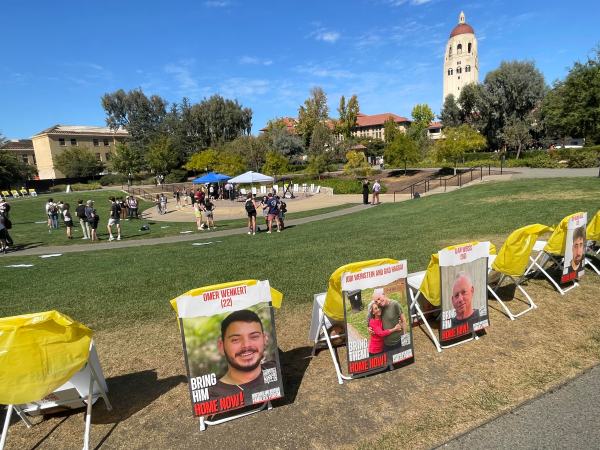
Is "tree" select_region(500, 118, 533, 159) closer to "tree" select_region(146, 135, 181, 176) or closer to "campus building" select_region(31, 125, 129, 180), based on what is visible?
"tree" select_region(146, 135, 181, 176)

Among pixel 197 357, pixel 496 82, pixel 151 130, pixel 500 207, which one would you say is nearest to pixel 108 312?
pixel 197 357

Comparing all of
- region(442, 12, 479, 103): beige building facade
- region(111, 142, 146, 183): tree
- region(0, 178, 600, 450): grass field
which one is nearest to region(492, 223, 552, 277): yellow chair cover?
region(0, 178, 600, 450): grass field

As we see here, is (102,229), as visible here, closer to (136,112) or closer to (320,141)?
(320,141)

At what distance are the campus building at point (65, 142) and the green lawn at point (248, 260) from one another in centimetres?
7015

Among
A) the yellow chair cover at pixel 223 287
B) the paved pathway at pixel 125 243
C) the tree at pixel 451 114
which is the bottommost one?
the paved pathway at pixel 125 243

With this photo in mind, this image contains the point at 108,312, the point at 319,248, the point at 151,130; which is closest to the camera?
the point at 108,312

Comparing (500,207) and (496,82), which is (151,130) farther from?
(500,207)

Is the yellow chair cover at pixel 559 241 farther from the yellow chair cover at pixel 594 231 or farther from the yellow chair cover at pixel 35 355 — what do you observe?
the yellow chair cover at pixel 35 355

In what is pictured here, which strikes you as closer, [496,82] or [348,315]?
[348,315]

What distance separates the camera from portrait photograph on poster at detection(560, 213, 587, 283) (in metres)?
6.00

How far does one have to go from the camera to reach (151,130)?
71312 millimetres

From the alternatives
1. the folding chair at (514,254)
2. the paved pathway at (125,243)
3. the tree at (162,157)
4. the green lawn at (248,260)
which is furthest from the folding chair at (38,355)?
the tree at (162,157)

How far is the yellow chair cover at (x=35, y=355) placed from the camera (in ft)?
10.1

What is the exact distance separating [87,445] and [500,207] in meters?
15.5
